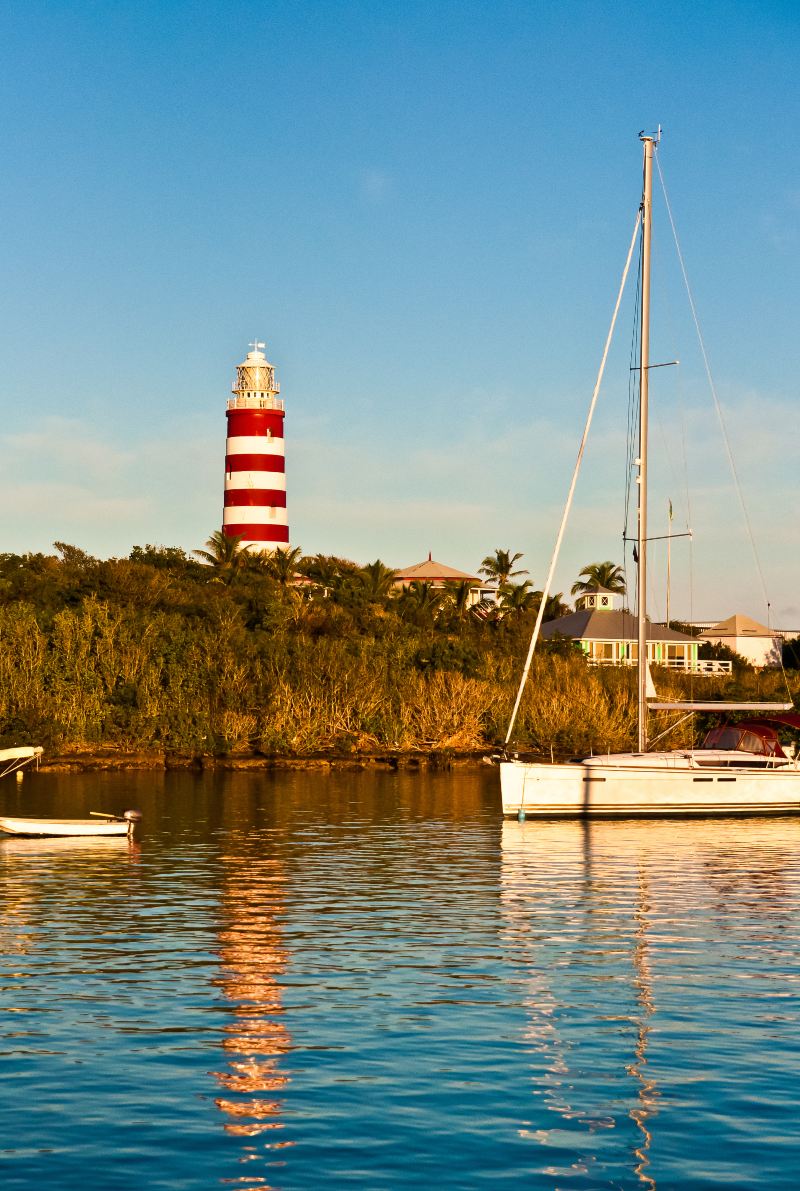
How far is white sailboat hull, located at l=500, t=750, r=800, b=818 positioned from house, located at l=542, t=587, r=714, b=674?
177 feet

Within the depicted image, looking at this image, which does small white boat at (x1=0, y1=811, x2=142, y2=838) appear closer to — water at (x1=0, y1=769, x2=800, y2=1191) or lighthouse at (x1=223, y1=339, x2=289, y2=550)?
water at (x1=0, y1=769, x2=800, y2=1191)

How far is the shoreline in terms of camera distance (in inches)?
2820

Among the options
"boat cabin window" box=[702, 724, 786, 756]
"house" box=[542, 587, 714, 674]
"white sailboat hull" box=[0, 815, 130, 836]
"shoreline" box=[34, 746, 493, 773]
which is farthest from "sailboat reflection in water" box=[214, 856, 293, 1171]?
"house" box=[542, 587, 714, 674]

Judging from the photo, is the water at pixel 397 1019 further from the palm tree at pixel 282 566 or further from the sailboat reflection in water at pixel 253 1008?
the palm tree at pixel 282 566

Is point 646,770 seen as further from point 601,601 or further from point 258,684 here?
point 601,601

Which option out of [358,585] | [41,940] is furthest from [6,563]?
[41,940]

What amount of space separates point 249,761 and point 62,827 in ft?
105

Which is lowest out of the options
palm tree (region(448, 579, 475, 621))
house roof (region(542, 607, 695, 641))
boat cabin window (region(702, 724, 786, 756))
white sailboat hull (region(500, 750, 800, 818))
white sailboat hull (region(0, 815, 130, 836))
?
white sailboat hull (region(0, 815, 130, 836))

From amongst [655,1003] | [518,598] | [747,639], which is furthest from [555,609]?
[655,1003]

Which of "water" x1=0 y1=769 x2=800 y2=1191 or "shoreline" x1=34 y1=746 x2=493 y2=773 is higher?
"shoreline" x1=34 y1=746 x2=493 y2=773

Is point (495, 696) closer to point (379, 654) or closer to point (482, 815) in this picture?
point (379, 654)

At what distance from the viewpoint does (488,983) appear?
22.5 meters

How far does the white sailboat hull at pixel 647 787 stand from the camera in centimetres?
4631

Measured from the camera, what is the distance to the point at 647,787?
46.7 meters
